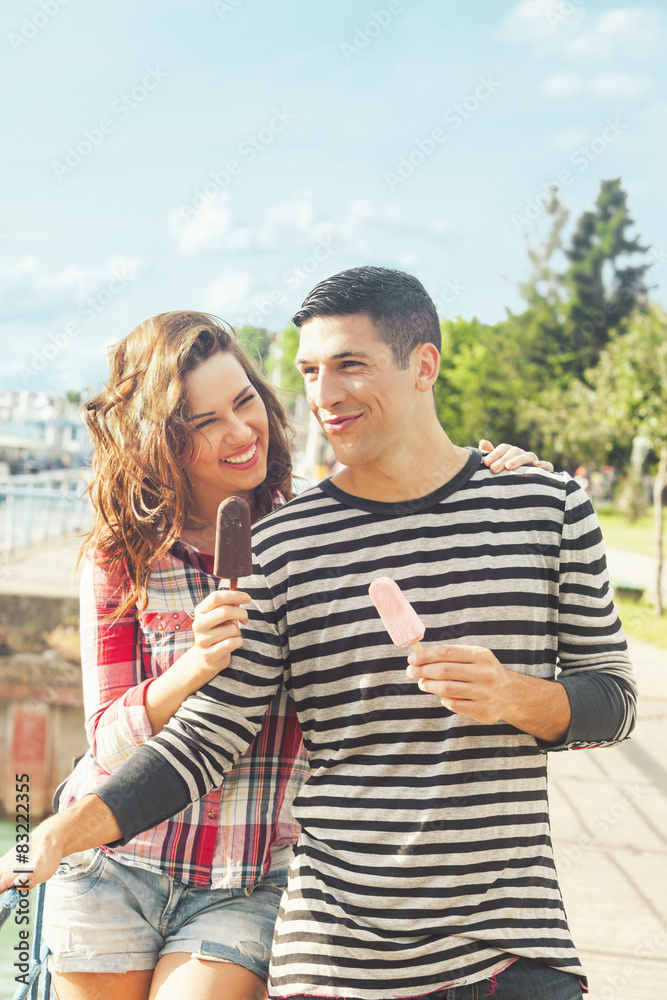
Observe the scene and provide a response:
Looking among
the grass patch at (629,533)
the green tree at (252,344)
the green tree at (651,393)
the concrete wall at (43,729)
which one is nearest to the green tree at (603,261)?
the grass patch at (629,533)

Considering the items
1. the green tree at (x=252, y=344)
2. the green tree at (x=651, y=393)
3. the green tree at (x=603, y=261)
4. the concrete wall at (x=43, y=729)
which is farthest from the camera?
the green tree at (x=603, y=261)

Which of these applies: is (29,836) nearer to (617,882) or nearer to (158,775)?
(158,775)

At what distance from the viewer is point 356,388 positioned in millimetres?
2266

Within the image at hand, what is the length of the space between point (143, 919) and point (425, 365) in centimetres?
165

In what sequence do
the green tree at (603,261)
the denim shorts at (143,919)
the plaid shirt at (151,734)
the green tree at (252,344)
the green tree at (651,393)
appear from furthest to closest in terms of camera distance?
1. the green tree at (603,261)
2. the green tree at (651,393)
3. the green tree at (252,344)
4. the plaid shirt at (151,734)
5. the denim shorts at (143,919)

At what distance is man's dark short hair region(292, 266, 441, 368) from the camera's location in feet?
7.52

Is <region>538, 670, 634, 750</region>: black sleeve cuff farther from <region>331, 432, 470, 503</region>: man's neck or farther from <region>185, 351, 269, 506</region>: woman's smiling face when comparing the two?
<region>185, 351, 269, 506</region>: woman's smiling face

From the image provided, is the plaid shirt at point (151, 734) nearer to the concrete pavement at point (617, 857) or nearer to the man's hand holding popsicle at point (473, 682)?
the man's hand holding popsicle at point (473, 682)

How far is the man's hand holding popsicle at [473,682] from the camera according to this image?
189cm

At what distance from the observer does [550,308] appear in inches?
2041

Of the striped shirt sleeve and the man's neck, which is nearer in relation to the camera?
the striped shirt sleeve

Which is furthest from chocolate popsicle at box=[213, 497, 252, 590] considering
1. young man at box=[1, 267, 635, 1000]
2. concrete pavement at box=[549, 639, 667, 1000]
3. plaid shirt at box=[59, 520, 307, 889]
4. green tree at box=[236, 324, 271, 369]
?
concrete pavement at box=[549, 639, 667, 1000]

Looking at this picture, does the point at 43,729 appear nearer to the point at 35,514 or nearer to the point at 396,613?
the point at 35,514

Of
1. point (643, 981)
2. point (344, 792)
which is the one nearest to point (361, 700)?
point (344, 792)
